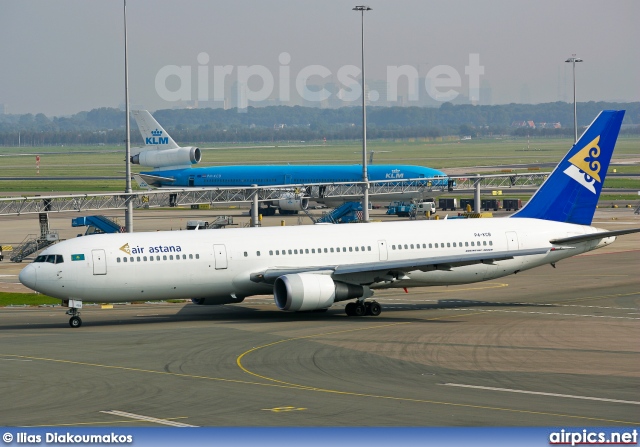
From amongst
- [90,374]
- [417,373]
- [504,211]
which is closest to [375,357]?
[417,373]

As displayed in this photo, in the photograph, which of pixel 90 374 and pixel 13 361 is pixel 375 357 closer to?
pixel 90 374

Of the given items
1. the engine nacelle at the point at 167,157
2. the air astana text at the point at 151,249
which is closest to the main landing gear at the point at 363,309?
the air astana text at the point at 151,249

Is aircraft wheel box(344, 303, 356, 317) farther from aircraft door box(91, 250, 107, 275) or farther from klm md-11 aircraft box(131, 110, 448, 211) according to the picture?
klm md-11 aircraft box(131, 110, 448, 211)

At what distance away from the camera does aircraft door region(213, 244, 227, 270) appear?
47.2 meters

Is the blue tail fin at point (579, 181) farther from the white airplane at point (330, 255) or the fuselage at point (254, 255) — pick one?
the fuselage at point (254, 255)

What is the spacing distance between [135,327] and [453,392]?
1997cm

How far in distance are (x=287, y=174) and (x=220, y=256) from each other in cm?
7525

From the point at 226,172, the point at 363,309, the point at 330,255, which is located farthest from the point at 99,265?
the point at 226,172

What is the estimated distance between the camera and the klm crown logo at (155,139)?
12800 centimetres

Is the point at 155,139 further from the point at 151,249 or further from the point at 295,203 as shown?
the point at 151,249

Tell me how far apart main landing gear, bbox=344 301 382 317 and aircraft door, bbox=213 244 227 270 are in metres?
6.44

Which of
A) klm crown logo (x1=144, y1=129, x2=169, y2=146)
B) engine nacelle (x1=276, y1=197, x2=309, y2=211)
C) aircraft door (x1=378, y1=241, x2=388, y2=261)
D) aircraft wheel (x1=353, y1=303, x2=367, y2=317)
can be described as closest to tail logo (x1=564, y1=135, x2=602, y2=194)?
aircraft door (x1=378, y1=241, x2=388, y2=261)

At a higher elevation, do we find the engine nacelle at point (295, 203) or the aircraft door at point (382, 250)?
the engine nacelle at point (295, 203)

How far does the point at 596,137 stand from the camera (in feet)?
177
